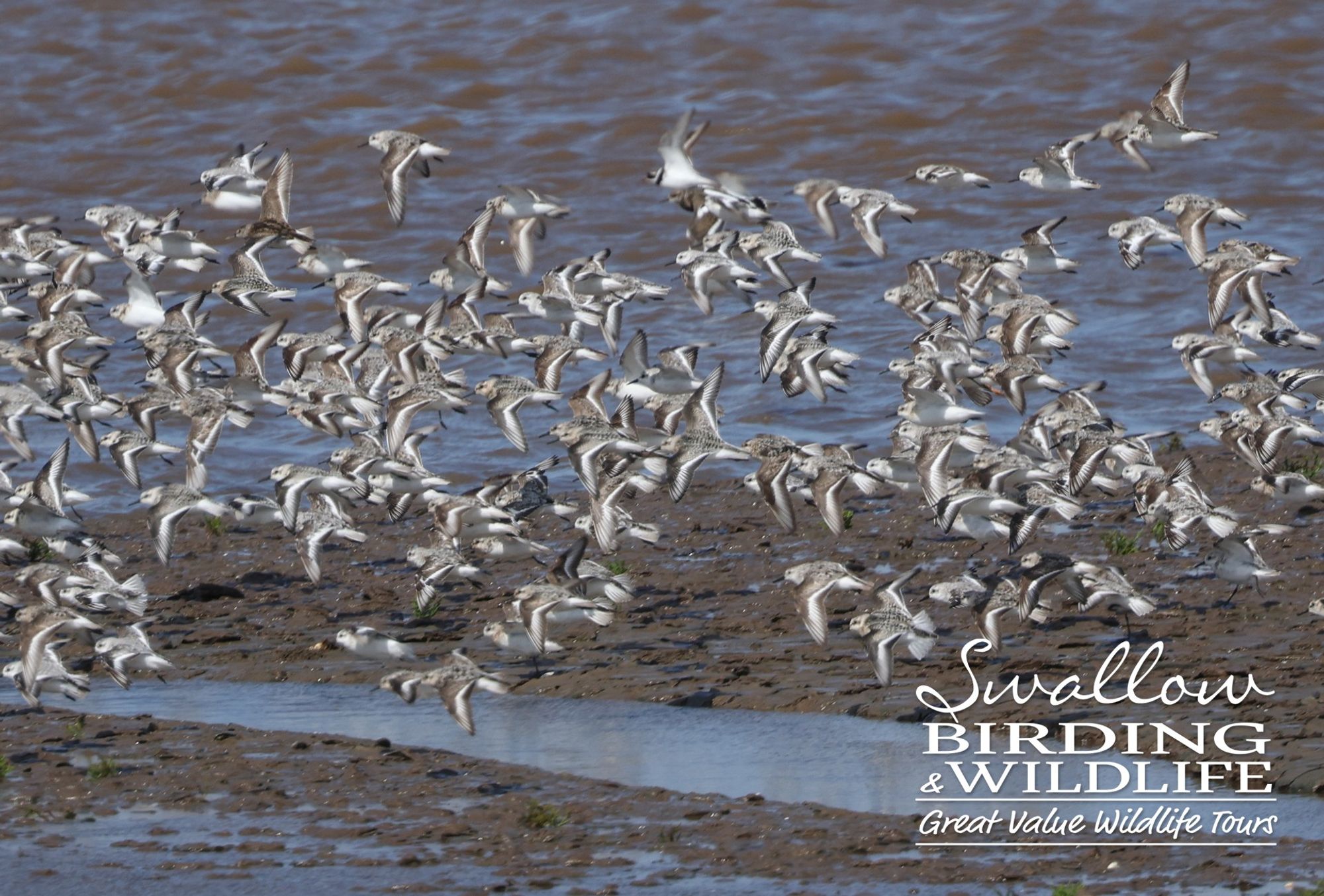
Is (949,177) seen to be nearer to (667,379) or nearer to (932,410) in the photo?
(932,410)

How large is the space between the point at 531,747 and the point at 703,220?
6011 mm

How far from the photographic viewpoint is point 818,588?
380 inches

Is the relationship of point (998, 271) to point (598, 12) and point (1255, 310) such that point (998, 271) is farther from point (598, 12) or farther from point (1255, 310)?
point (598, 12)

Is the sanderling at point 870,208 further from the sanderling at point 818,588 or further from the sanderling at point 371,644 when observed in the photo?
the sanderling at point 371,644

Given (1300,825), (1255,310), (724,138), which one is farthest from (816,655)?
(724,138)

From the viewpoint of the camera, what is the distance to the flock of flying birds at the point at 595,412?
9797 millimetres

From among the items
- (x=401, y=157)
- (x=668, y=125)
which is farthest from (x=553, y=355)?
(x=668, y=125)

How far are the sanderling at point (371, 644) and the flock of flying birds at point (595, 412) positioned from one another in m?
0.02

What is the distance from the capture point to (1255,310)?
1243 centimetres

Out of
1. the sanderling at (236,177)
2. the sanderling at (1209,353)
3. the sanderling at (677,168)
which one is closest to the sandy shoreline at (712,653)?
the sanderling at (1209,353)

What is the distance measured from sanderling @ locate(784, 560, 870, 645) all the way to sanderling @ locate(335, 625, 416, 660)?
197 centimetres

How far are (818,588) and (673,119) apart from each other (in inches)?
590

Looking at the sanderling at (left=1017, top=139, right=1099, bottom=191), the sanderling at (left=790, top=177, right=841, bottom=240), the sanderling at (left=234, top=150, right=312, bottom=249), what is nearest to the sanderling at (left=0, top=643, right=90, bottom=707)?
the sanderling at (left=234, top=150, right=312, bottom=249)

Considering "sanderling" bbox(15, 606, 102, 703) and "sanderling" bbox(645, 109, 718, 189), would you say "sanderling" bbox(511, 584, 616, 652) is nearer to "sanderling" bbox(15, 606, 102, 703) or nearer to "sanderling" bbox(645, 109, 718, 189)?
"sanderling" bbox(15, 606, 102, 703)
